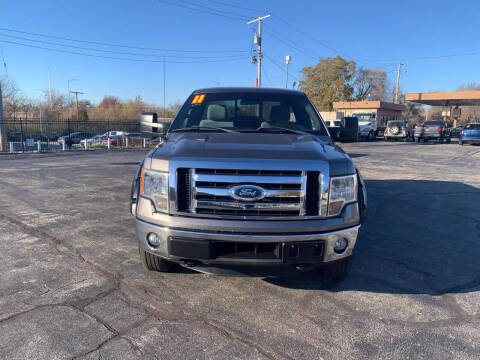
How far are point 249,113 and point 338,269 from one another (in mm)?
2078

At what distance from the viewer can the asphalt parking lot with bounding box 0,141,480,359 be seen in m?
2.43

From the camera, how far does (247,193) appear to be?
2695 millimetres

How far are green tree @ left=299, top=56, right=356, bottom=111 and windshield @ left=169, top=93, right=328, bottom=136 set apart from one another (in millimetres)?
49204

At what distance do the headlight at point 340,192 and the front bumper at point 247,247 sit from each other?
0.62 feet

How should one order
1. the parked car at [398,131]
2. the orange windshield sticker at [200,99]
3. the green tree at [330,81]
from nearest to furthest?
the orange windshield sticker at [200,99] < the parked car at [398,131] < the green tree at [330,81]

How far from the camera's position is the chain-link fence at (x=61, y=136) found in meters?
21.7

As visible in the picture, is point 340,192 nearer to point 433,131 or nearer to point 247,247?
point 247,247

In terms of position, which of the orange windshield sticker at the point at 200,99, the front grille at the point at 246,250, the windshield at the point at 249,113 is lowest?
the front grille at the point at 246,250

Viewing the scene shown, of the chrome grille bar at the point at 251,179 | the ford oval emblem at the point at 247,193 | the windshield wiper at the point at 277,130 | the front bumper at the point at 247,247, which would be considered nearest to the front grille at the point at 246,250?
the front bumper at the point at 247,247

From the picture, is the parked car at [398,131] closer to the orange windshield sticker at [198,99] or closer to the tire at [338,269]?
the orange windshield sticker at [198,99]

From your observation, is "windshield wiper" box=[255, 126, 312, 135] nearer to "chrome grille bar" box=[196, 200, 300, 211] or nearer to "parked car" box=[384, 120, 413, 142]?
"chrome grille bar" box=[196, 200, 300, 211]

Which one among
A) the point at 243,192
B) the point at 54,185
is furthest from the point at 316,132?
the point at 54,185

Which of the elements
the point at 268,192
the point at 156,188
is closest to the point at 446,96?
the point at 268,192

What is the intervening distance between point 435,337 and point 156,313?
209cm
